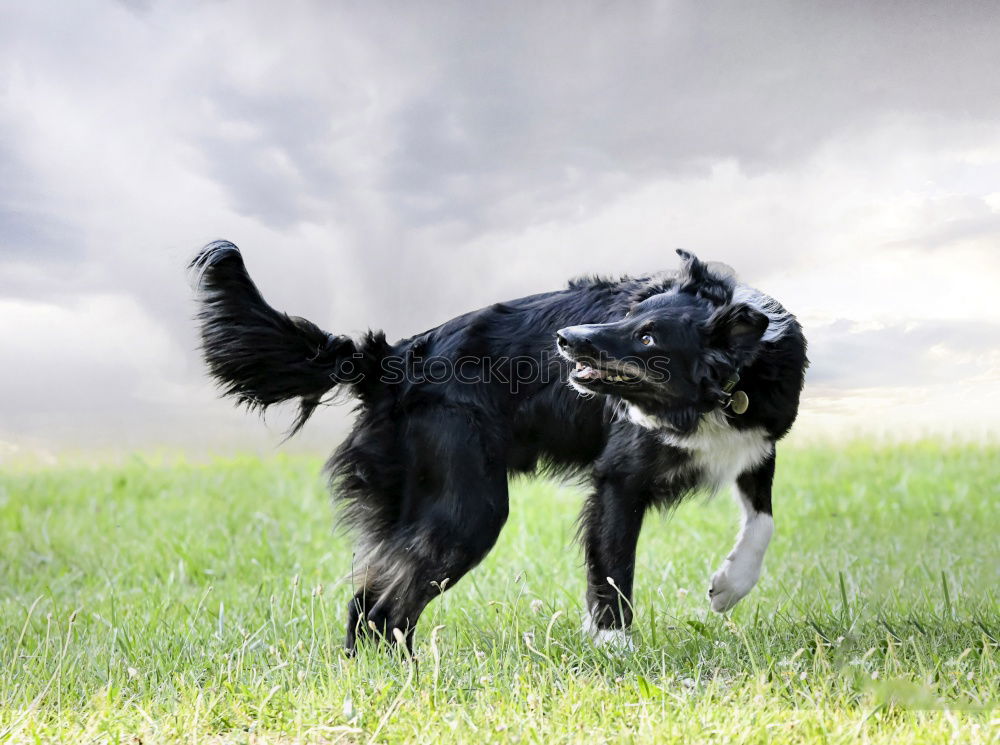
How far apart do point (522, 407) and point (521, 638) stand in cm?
101

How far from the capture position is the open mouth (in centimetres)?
382

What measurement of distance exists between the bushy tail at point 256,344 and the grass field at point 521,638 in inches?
33.8

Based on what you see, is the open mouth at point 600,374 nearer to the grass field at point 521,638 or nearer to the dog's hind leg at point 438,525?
the dog's hind leg at point 438,525

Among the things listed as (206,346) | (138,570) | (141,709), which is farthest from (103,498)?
(141,709)

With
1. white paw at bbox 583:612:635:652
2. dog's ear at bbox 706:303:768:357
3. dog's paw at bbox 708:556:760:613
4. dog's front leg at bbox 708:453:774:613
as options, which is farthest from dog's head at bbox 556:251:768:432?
white paw at bbox 583:612:635:652

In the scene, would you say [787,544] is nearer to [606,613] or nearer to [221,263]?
[606,613]

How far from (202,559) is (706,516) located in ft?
13.1

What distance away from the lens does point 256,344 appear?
399cm

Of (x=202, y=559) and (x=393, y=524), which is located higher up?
(x=393, y=524)

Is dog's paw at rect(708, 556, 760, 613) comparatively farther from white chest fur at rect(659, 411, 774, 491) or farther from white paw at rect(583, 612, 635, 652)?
white paw at rect(583, 612, 635, 652)

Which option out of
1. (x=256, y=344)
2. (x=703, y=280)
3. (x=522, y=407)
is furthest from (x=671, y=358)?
(x=256, y=344)

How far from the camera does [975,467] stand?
9.06 metres

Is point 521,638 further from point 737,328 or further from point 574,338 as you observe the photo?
point 737,328

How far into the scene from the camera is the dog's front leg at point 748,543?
13.6 ft
